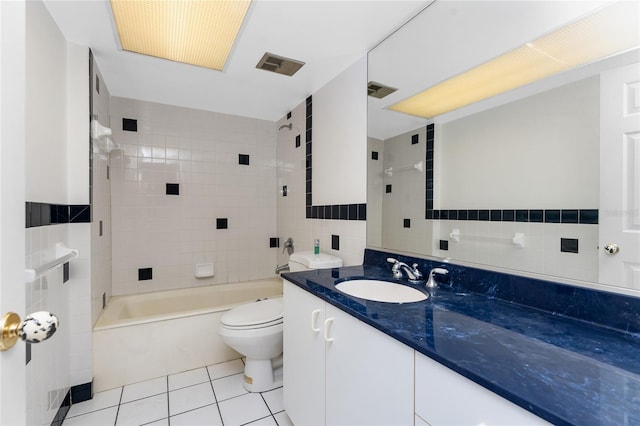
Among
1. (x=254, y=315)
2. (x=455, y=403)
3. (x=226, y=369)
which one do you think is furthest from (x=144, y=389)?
(x=455, y=403)

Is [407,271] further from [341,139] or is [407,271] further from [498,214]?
[341,139]

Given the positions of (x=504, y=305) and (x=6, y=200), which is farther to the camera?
(x=504, y=305)

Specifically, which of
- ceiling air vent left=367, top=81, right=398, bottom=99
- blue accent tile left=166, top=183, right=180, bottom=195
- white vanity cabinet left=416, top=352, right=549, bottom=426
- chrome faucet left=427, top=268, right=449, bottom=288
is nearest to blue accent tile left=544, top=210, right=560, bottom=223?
chrome faucet left=427, top=268, right=449, bottom=288

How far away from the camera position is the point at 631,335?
0.77 m

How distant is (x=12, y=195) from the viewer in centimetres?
50

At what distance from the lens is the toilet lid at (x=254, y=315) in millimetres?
1745

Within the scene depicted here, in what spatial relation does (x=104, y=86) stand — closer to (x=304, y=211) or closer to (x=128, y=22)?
(x=128, y=22)

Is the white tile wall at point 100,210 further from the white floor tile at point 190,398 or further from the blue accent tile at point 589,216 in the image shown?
the blue accent tile at point 589,216

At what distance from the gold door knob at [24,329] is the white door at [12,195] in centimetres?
2

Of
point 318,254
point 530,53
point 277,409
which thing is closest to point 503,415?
point 530,53

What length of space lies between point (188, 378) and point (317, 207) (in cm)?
146

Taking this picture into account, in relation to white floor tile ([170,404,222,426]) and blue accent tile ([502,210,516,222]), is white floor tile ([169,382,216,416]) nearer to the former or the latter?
white floor tile ([170,404,222,426])

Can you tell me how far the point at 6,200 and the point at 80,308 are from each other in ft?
5.37

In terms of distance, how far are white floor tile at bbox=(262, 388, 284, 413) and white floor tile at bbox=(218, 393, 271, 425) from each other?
29 millimetres
